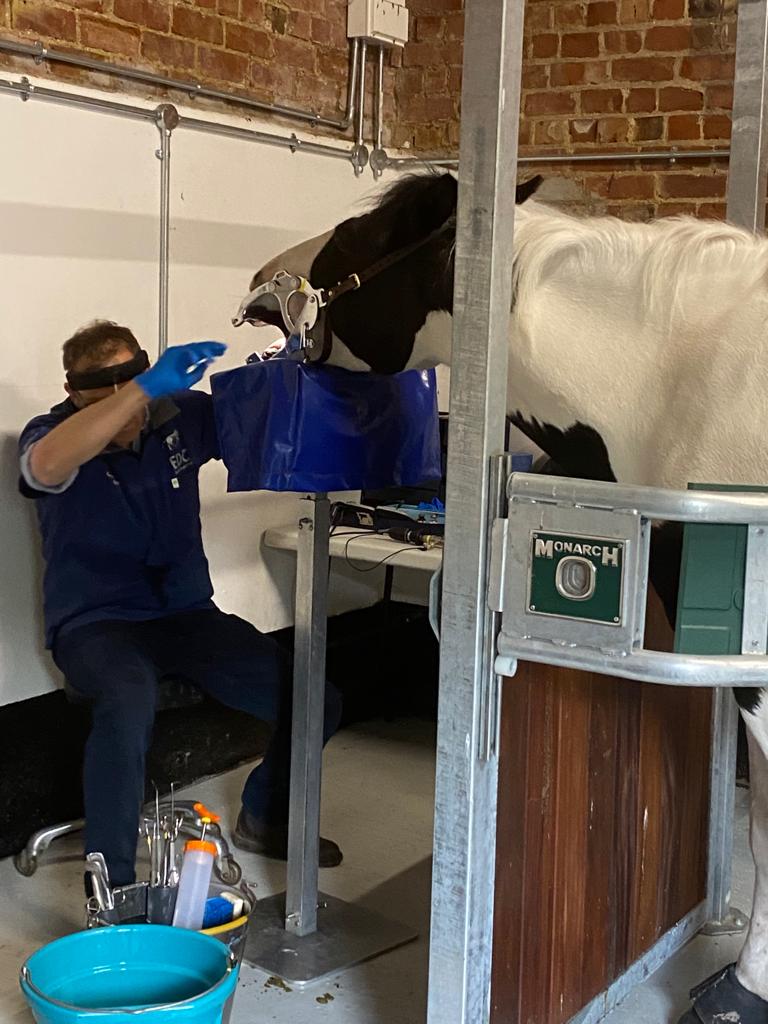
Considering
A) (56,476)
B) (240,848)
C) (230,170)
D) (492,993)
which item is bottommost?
(240,848)

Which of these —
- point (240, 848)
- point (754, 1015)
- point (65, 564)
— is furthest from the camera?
point (240, 848)

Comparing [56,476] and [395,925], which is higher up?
[56,476]

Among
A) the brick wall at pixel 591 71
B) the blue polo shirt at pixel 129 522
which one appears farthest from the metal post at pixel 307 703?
the brick wall at pixel 591 71

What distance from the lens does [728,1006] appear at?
2.19 metres

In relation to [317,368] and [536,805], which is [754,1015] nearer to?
[536,805]

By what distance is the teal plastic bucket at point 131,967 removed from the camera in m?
1.98

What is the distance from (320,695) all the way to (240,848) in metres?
0.71

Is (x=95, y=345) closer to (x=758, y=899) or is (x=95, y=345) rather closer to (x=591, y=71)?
(x=758, y=899)

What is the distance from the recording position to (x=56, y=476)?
101 inches

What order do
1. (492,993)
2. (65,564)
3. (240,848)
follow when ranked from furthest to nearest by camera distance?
(240,848), (65,564), (492,993)

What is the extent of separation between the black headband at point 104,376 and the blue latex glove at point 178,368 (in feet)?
0.76

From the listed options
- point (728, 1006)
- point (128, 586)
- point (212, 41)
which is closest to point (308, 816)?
point (128, 586)

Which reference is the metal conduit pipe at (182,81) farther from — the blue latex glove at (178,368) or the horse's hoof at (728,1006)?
the horse's hoof at (728,1006)

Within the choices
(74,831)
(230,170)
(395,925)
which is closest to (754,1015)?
(395,925)
